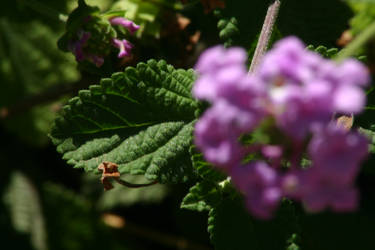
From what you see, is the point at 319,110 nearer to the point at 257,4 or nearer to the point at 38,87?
the point at 257,4

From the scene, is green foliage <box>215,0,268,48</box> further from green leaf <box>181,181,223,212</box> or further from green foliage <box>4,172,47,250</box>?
green foliage <box>4,172,47,250</box>

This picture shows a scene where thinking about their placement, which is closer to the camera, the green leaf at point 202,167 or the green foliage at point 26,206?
the green leaf at point 202,167

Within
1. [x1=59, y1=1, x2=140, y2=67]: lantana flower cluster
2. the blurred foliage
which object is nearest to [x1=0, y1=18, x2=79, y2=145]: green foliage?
the blurred foliage

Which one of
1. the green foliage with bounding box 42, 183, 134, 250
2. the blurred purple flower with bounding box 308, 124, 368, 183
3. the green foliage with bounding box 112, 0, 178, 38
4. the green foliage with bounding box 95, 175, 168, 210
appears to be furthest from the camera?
the green foliage with bounding box 42, 183, 134, 250

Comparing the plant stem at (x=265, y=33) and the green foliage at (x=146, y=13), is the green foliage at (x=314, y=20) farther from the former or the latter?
the green foliage at (x=146, y=13)

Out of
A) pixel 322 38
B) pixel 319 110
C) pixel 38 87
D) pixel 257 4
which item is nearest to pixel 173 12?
pixel 257 4

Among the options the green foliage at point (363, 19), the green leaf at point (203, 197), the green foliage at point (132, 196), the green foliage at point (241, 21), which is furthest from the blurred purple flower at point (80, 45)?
the green foliage at point (132, 196)

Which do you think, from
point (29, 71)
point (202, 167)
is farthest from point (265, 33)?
point (29, 71)
